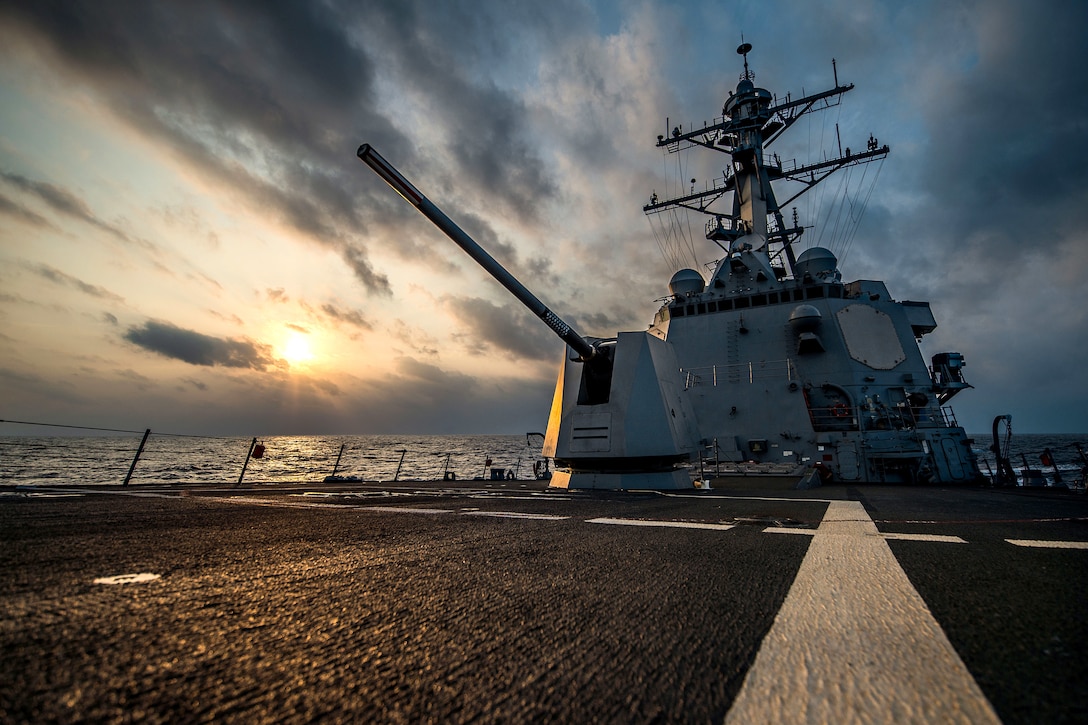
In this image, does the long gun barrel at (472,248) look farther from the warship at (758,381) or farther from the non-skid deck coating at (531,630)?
the non-skid deck coating at (531,630)

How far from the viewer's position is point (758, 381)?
47.7 ft

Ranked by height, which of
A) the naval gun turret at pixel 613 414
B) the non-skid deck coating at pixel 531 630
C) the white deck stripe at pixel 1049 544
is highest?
the naval gun turret at pixel 613 414

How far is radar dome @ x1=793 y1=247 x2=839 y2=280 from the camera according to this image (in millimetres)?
17250

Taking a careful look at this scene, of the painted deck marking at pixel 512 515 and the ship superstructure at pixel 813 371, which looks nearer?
the painted deck marking at pixel 512 515

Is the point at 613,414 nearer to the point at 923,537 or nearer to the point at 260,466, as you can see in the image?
the point at 923,537

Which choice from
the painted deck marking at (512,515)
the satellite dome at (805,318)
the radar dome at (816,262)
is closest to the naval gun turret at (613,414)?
the painted deck marking at (512,515)

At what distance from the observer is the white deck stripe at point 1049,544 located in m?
2.34

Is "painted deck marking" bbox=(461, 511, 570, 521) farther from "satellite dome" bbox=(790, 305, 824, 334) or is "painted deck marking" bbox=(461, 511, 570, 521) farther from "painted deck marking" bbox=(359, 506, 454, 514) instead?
"satellite dome" bbox=(790, 305, 824, 334)

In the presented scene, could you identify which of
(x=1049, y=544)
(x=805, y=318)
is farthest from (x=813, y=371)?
(x=1049, y=544)

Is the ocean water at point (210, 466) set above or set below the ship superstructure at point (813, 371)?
below

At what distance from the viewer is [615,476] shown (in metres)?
7.71

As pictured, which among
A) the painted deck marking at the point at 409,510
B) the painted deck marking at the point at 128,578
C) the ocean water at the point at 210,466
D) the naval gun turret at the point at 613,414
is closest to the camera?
the painted deck marking at the point at 128,578

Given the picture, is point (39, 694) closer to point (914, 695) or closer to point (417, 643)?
point (417, 643)

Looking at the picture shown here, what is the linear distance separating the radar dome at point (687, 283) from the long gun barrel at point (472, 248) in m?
11.3
